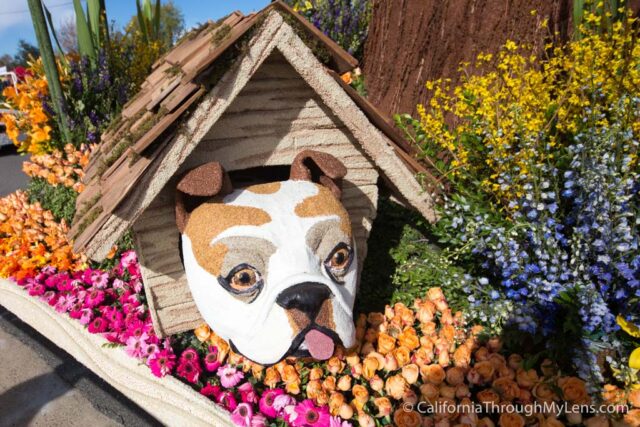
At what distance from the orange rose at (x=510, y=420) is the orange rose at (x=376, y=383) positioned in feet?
1.79

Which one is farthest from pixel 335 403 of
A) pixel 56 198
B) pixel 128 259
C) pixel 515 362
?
pixel 56 198

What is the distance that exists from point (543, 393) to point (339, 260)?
1.15m

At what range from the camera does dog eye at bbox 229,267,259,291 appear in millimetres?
1580

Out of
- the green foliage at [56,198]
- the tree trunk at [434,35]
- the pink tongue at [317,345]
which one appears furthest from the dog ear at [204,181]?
the green foliage at [56,198]

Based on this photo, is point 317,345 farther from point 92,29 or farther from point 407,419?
point 92,29

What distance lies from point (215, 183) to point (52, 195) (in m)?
3.15

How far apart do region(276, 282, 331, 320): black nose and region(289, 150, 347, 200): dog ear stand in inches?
22.0

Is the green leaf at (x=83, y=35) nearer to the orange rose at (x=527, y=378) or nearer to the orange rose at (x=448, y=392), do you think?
the orange rose at (x=448, y=392)

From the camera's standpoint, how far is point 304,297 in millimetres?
1537

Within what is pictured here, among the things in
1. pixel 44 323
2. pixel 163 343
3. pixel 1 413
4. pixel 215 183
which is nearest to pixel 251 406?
pixel 163 343

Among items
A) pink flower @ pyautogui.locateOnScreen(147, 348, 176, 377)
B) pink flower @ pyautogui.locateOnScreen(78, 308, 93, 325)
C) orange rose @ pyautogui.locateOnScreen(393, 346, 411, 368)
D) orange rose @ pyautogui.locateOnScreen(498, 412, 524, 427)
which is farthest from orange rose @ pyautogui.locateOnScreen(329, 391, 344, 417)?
pink flower @ pyautogui.locateOnScreen(78, 308, 93, 325)

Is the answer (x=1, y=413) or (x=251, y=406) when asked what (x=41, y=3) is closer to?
(x=1, y=413)

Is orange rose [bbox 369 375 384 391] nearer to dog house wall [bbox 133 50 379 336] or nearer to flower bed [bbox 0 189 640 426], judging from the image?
flower bed [bbox 0 189 640 426]

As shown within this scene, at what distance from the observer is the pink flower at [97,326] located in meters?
2.56
